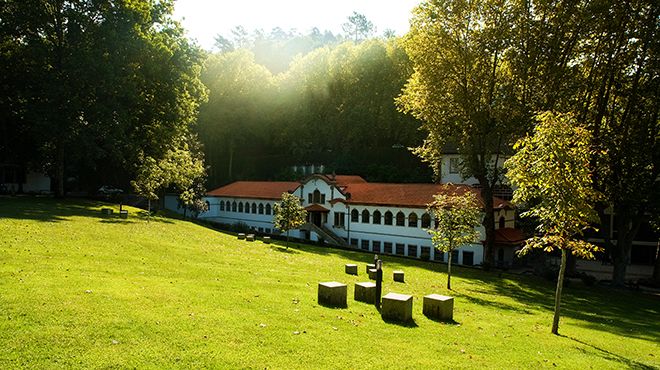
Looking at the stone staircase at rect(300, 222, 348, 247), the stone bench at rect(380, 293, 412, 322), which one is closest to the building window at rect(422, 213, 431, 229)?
the stone staircase at rect(300, 222, 348, 247)

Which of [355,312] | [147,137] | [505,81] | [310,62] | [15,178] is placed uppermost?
[310,62]

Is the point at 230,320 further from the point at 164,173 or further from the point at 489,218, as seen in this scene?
the point at 164,173

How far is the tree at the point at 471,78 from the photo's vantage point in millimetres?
31703

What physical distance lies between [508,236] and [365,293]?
28656mm

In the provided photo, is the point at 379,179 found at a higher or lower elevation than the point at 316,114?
lower

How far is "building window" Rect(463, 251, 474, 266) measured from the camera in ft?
136

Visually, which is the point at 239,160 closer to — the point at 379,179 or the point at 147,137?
the point at 379,179

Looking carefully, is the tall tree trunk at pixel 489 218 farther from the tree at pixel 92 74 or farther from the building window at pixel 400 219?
the tree at pixel 92 74

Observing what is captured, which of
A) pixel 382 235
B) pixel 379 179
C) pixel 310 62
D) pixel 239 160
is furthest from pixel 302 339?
pixel 239 160

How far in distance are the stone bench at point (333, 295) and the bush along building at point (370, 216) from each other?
24.9 meters

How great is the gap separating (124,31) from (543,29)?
109ft

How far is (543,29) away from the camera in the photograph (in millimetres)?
30422

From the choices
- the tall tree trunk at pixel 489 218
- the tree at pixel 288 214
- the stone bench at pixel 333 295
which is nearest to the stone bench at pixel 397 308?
the stone bench at pixel 333 295

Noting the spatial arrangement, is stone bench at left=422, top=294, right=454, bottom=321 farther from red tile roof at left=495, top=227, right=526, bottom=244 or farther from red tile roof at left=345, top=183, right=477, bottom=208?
red tile roof at left=345, top=183, right=477, bottom=208
